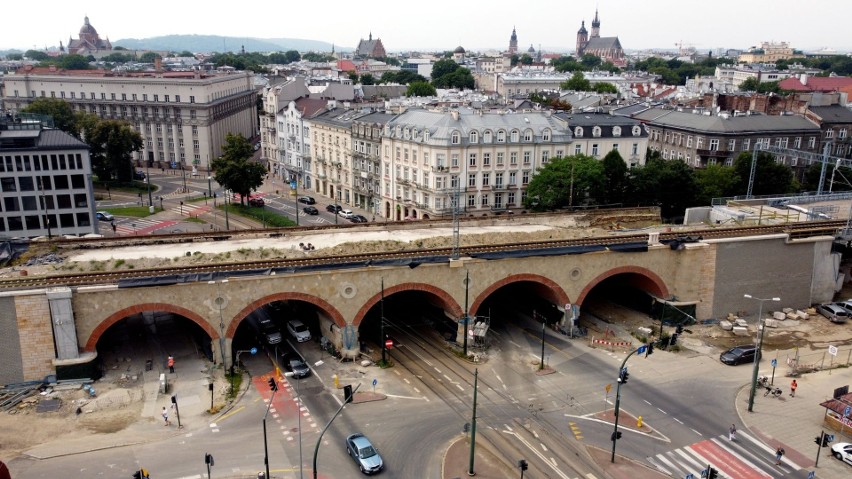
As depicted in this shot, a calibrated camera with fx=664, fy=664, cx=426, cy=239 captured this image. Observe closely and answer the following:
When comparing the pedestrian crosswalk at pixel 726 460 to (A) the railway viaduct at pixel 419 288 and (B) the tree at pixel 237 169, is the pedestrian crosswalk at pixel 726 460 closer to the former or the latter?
(A) the railway viaduct at pixel 419 288

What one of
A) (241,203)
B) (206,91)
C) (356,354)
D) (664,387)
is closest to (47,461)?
(356,354)

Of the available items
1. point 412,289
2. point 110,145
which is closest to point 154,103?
point 110,145

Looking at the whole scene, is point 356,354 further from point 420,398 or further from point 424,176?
point 424,176

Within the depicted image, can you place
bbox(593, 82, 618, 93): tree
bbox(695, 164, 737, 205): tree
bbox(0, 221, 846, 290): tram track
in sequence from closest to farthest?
bbox(0, 221, 846, 290): tram track
bbox(695, 164, 737, 205): tree
bbox(593, 82, 618, 93): tree

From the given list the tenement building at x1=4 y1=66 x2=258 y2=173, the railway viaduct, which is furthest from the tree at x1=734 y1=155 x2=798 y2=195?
the tenement building at x1=4 y1=66 x2=258 y2=173

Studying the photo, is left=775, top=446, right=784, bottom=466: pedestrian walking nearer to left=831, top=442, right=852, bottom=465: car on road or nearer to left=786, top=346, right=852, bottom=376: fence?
left=831, top=442, right=852, bottom=465: car on road

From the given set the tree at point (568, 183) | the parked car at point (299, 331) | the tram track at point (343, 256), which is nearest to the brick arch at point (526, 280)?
the tram track at point (343, 256)
